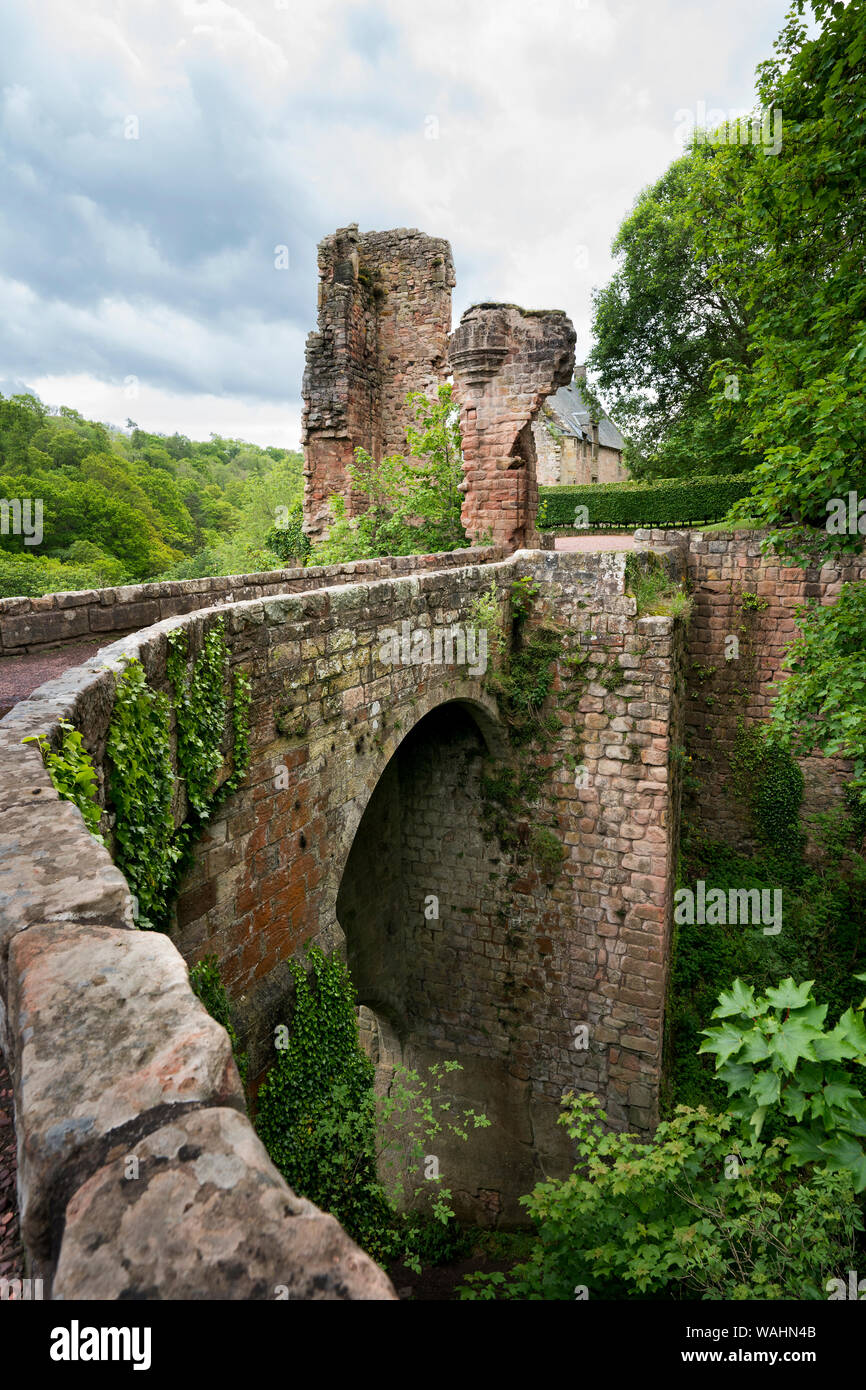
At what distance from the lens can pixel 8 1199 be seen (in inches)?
57.3

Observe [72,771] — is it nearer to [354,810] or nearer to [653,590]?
[354,810]

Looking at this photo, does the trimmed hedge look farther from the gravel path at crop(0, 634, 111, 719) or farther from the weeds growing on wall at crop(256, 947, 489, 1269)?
the weeds growing on wall at crop(256, 947, 489, 1269)

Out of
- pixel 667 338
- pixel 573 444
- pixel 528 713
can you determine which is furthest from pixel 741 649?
pixel 573 444

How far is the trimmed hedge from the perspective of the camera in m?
20.8

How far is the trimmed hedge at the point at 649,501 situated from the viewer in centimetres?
2075

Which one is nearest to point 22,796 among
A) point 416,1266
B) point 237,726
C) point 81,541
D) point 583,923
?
point 237,726

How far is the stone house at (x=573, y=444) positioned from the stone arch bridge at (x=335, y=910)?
23324 mm

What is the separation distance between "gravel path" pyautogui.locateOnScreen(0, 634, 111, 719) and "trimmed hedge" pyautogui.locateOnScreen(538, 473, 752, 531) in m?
15.4

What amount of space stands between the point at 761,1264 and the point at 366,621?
4.39m

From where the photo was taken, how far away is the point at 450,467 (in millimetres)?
12156

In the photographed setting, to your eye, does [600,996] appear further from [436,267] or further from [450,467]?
[436,267]

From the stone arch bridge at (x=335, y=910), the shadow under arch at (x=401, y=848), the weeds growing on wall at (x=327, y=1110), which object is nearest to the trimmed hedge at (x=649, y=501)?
the shadow under arch at (x=401, y=848)

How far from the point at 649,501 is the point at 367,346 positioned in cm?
1024
